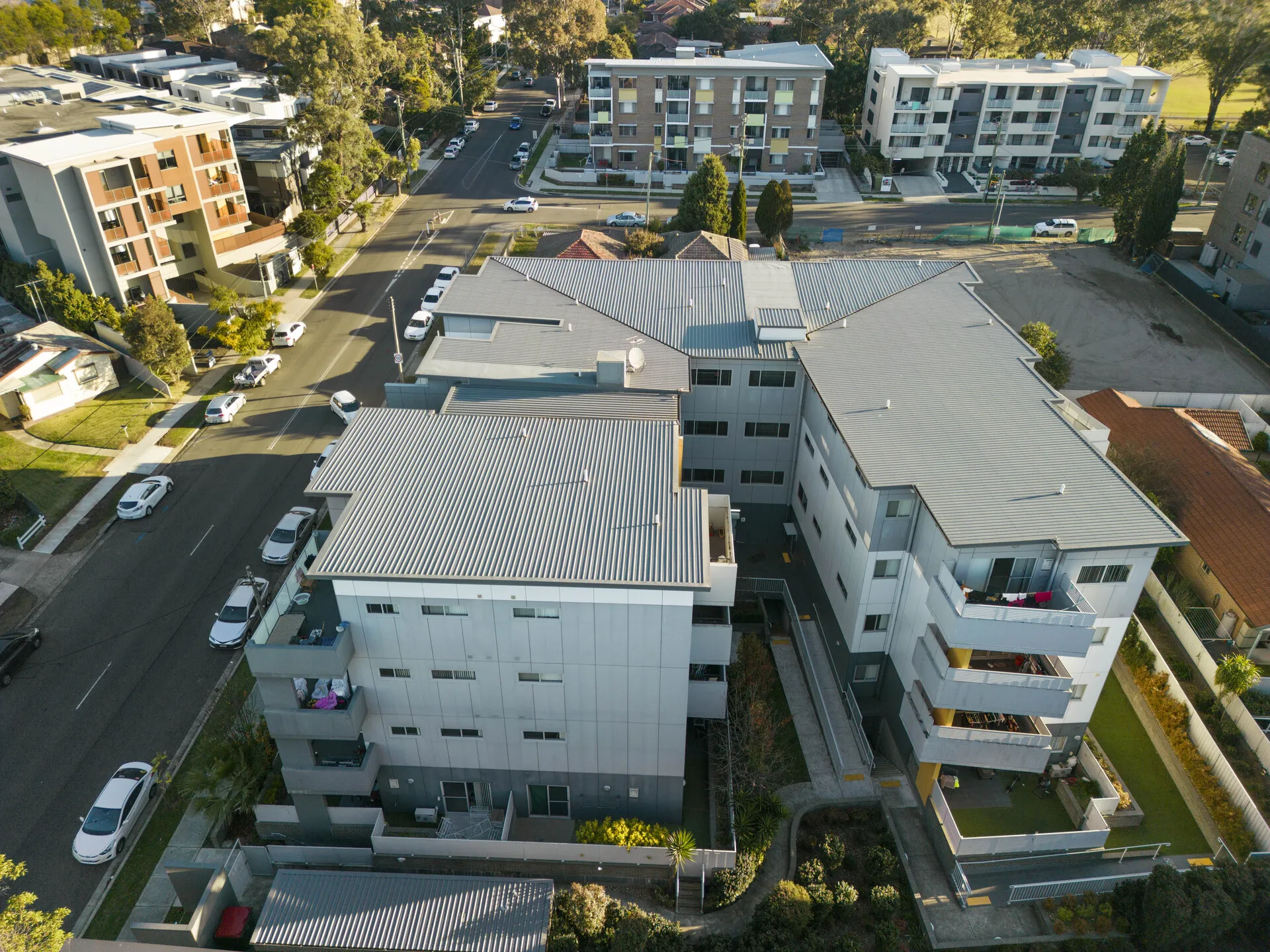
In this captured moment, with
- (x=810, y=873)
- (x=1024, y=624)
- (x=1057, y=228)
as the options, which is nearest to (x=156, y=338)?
(x=810, y=873)

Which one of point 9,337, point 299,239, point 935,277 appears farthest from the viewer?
point 299,239

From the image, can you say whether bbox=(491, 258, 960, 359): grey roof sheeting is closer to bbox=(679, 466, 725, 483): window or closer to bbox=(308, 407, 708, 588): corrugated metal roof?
bbox=(679, 466, 725, 483): window

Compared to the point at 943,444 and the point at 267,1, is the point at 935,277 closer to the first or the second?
the point at 943,444

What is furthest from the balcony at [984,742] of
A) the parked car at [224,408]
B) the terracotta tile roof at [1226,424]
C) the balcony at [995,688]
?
the parked car at [224,408]

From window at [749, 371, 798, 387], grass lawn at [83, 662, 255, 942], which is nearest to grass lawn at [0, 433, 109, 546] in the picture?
grass lawn at [83, 662, 255, 942]

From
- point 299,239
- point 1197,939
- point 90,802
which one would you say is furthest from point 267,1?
point 1197,939

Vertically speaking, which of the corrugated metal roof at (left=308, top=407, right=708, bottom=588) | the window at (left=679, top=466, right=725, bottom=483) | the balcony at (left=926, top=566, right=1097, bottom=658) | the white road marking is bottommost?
the white road marking
